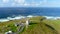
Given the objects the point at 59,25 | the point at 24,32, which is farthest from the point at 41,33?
the point at 59,25

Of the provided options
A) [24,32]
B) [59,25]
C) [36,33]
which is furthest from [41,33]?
[59,25]

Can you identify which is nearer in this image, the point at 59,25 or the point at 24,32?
the point at 24,32

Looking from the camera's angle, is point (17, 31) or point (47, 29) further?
point (47, 29)

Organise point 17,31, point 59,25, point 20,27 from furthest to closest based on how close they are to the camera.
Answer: point 59,25
point 20,27
point 17,31

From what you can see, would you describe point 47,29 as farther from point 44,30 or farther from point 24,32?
point 24,32

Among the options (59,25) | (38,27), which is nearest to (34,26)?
(38,27)

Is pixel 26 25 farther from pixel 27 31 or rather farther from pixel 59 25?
pixel 59 25

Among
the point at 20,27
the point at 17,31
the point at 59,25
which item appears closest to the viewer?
the point at 17,31
